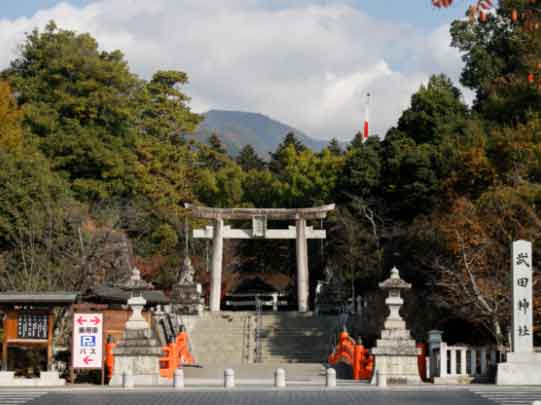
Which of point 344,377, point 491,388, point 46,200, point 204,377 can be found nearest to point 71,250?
point 46,200

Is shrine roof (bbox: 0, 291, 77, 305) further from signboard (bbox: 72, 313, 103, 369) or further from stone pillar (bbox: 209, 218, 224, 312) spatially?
stone pillar (bbox: 209, 218, 224, 312)

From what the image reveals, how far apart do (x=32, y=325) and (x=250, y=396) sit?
5.59m

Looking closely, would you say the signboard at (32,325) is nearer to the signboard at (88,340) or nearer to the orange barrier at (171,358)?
the signboard at (88,340)

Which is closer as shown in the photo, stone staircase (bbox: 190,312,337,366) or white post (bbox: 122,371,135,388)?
white post (bbox: 122,371,135,388)

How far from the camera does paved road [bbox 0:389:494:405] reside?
1727cm

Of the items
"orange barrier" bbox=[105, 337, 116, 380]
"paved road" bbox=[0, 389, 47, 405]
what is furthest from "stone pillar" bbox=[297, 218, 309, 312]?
"paved road" bbox=[0, 389, 47, 405]

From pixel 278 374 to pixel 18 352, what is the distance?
6.38 metres

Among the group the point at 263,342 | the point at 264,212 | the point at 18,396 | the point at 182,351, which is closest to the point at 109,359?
the point at 18,396

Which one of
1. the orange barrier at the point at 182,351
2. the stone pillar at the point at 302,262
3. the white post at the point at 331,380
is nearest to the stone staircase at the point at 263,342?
the orange barrier at the point at 182,351

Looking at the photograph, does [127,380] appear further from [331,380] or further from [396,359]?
[396,359]

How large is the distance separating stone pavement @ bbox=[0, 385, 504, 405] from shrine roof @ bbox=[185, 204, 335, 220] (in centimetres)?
1989

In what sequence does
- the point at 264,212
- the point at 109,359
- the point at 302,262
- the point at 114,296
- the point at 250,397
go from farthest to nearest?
the point at 264,212 < the point at 302,262 < the point at 114,296 < the point at 109,359 < the point at 250,397

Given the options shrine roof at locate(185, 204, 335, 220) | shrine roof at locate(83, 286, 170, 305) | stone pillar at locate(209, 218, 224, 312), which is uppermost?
shrine roof at locate(185, 204, 335, 220)

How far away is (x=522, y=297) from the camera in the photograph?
20125 mm
